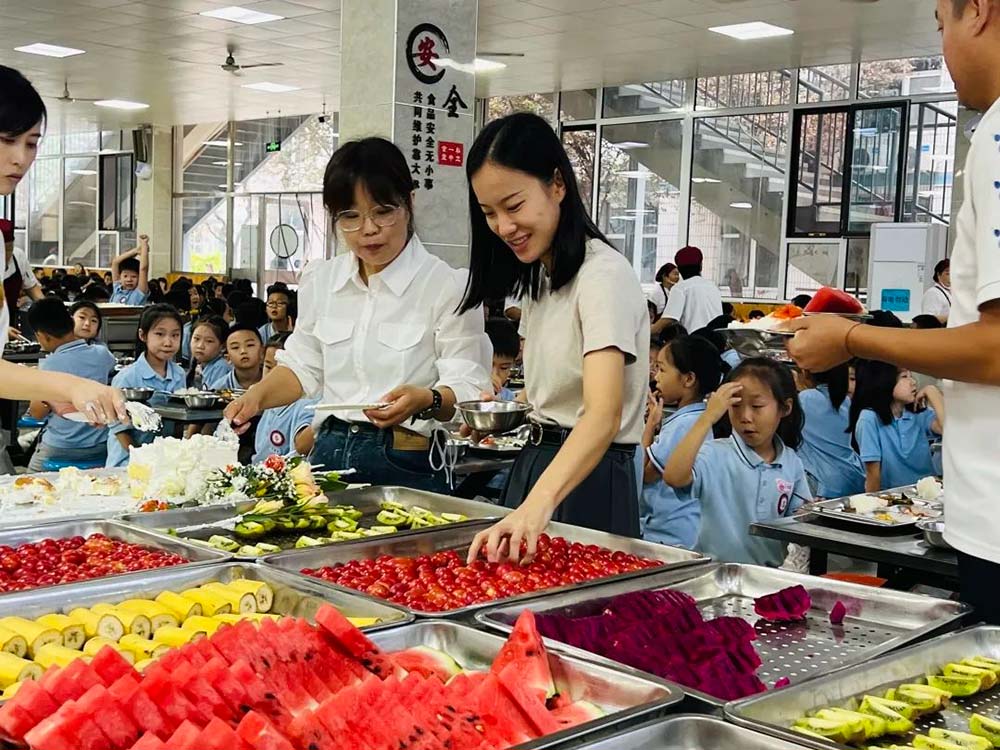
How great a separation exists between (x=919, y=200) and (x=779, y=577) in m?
9.28

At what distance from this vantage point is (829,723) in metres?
1.33

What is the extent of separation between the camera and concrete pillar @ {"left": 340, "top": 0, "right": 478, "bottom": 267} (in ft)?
20.3

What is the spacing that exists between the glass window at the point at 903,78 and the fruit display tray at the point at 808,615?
9.36 m

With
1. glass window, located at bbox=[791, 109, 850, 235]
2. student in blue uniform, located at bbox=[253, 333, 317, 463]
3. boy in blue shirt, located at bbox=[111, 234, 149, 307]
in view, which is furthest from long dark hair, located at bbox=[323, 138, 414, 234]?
boy in blue shirt, located at bbox=[111, 234, 149, 307]

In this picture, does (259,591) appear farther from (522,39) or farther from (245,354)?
(522,39)

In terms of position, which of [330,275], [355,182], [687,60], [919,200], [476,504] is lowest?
[476,504]

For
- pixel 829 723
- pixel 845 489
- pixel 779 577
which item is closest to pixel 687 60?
pixel 845 489

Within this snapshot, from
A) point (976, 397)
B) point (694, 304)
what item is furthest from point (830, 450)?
point (694, 304)

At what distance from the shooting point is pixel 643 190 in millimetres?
12789

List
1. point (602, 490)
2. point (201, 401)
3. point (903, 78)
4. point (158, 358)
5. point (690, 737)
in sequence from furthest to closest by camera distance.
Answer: point (903, 78) < point (158, 358) < point (201, 401) < point (602, 490) < point (690, 737)

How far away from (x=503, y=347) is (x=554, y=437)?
12.2 feet

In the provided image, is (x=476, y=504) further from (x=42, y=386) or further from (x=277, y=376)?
(x=42, y=386)

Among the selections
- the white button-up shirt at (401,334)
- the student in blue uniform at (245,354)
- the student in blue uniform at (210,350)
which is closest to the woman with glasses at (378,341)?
the white button-up shirt at (401,334)

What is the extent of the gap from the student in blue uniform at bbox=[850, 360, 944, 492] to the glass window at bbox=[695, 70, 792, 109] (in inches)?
297
